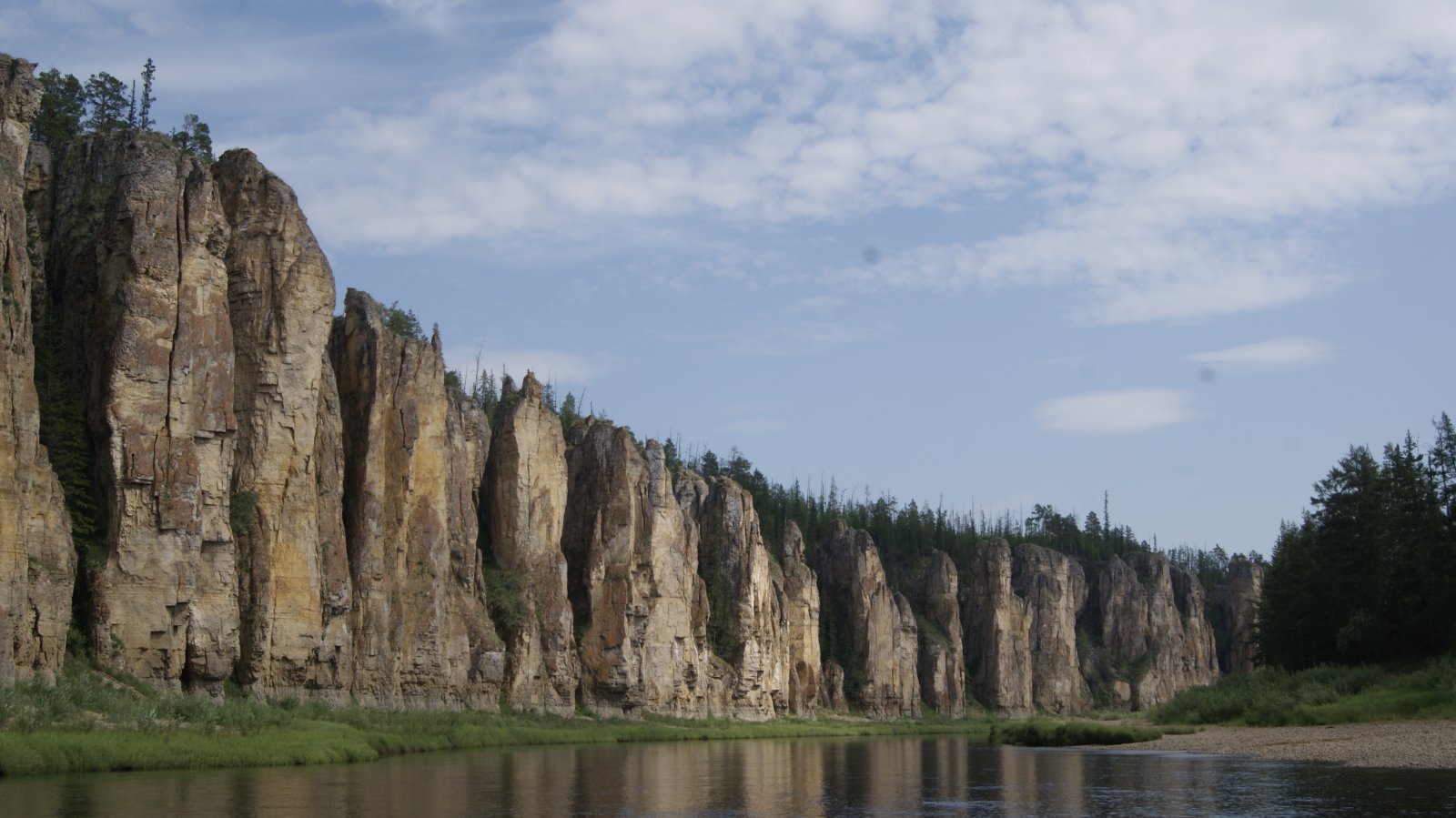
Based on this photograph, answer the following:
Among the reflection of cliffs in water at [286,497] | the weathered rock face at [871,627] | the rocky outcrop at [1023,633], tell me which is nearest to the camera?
the reflection of cliffs in water at [286,497]

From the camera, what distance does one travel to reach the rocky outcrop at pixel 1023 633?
6545 inches

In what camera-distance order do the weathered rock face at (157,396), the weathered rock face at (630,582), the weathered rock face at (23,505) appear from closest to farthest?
the weathered rock face at (23,505)
the weathered rock face at (157,396)
the weathered rock face at (630,582)

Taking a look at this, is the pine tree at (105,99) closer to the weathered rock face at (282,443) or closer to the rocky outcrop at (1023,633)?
the weathered rock face at (282,443)

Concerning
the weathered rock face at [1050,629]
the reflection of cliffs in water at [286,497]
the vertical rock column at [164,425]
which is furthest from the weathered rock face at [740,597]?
the vertical rock column at [164,425]

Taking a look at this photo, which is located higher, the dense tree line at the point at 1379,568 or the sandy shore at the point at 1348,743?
the dense tree line at the point at 1379,568

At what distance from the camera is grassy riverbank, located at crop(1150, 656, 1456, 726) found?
173 feet

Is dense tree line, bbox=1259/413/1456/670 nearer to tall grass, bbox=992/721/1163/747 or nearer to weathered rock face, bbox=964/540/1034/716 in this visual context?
tall grass, bbox=992/721/1163/747

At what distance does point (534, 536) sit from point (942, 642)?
3105 inches

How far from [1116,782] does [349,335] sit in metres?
50.1

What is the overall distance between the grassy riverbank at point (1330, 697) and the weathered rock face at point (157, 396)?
45.9 metres

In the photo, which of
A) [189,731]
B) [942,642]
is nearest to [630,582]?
[189,731]

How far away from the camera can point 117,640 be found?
51.7 m

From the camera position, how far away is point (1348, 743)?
47.2 metres

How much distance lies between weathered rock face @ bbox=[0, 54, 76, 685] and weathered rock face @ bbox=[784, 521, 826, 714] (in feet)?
294
